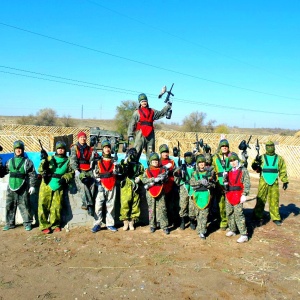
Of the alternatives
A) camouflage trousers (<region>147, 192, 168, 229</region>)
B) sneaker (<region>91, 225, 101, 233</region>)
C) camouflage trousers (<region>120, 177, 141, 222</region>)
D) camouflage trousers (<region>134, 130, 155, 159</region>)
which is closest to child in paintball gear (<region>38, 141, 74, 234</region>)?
sneaker (<region>91, 225, 101, 233</region>)

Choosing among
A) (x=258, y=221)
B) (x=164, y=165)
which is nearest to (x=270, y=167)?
(x=258, y=221)

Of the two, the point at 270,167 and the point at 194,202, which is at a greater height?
the point at 270,167

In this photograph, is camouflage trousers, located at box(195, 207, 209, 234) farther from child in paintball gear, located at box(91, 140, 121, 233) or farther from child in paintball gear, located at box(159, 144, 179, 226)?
child in paintball gear, located at box(91, 140, 121, 233)

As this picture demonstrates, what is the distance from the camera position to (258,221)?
7.05m

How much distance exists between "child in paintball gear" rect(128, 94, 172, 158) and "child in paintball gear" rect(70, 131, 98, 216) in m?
1.18

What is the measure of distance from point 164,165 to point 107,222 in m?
1.59

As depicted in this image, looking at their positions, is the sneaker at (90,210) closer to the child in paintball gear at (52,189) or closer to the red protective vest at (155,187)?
the child in paintball gear at (52,189)

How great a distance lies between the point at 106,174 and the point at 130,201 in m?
0.72

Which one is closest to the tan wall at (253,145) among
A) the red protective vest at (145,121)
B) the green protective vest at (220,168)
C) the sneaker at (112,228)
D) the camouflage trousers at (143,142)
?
the camouflage trousers at (143,142)

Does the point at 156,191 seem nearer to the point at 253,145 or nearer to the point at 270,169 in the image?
the point at 270,169

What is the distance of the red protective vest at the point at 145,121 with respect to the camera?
716cm

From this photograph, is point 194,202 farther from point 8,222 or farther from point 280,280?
point 8,222

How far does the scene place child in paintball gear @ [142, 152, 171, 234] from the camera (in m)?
5.98

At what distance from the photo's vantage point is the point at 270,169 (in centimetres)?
678
